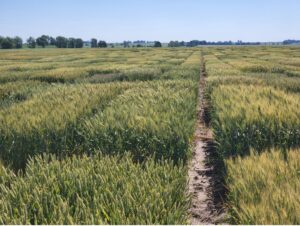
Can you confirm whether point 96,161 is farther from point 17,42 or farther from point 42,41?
point 42,41

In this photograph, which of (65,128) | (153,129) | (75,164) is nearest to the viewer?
(75,164)

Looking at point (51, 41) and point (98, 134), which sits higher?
point (51, 41)

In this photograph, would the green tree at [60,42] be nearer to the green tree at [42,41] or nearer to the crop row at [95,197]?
the green tree at [42,41]

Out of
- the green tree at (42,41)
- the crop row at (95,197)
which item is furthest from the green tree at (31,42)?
the crop row at (95,197)

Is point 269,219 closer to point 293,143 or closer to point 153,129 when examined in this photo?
point 153,129

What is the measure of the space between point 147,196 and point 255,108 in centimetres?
471

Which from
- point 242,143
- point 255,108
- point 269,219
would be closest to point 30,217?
point 269,219

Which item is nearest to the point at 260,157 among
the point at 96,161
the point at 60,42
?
the point at 96,161

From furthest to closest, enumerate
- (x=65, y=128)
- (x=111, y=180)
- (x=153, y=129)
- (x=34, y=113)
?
(x=34, y=113) < (x=65, y=128) < (x=153, y=129) < (x=111, y=180)

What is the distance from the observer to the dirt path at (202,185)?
446 cm

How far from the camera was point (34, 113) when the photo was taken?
7.72 m

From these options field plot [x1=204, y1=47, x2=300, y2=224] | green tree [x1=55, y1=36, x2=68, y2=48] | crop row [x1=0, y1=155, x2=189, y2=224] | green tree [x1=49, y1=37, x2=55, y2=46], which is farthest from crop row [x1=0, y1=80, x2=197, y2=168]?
green tree [x1=49, y1=37, x2=55, y2=46]

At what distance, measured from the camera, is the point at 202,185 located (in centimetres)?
556

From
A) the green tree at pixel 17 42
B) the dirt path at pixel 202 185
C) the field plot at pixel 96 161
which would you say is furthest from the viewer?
the green tree at pixel 17 42
